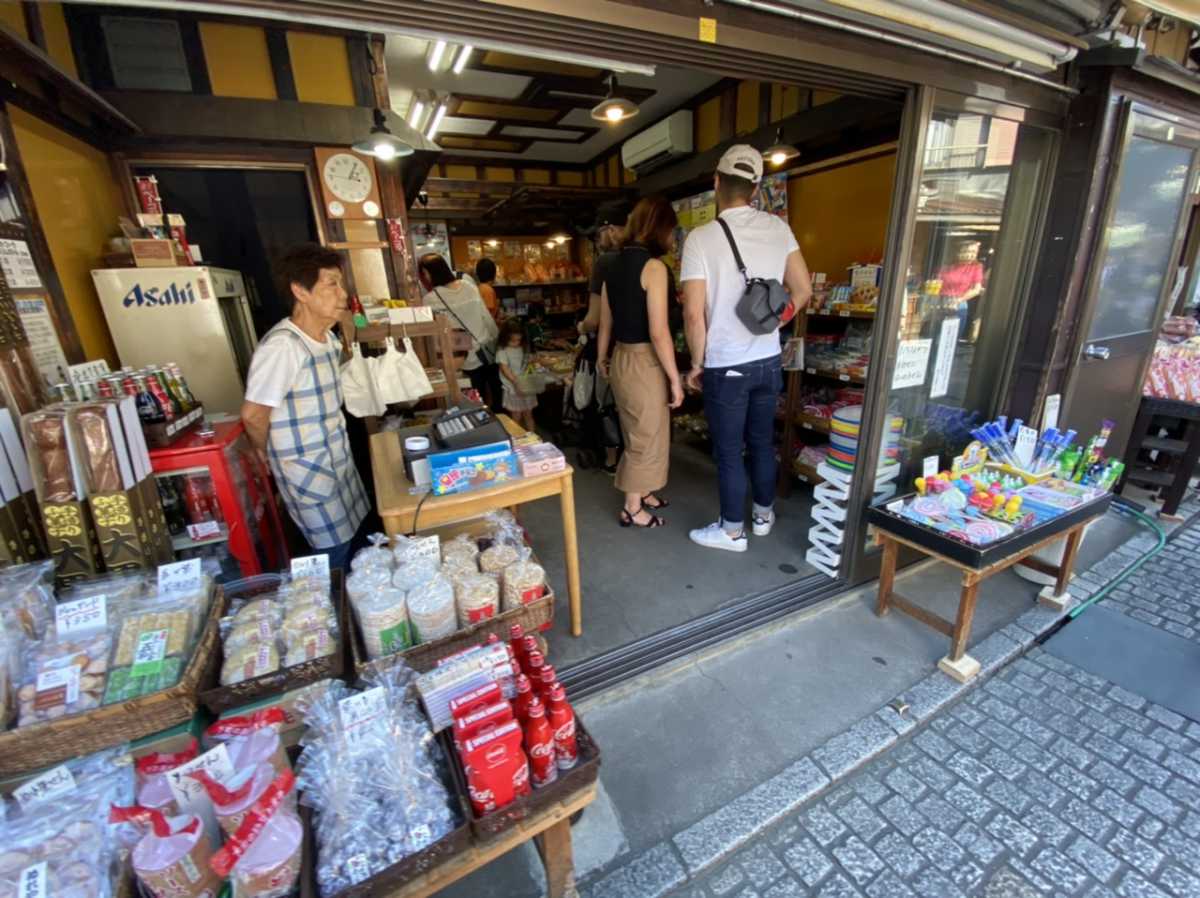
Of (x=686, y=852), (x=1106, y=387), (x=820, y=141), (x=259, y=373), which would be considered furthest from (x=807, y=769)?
(x=820, y=141)

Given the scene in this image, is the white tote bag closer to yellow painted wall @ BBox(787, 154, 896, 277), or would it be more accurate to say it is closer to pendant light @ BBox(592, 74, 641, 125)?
pendant light @ BBox(592, 74, 641, 125)

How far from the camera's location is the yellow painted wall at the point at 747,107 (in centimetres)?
418

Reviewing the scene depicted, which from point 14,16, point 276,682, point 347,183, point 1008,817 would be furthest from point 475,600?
point 14,16

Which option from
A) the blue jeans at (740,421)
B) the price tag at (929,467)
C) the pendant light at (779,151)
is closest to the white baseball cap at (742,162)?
the blue jeans at (740,421)

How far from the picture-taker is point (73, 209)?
225 cm

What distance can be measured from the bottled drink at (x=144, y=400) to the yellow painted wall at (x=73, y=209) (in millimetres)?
689

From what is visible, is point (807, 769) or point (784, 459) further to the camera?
point (784, 459)

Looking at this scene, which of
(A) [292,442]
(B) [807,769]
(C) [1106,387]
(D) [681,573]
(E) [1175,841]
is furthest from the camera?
(C) [1106,387]

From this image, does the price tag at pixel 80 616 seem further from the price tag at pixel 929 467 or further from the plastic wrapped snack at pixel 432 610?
the price tag at pixel 929 467

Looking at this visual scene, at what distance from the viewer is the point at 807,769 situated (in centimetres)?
168

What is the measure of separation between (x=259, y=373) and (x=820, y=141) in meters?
3.95

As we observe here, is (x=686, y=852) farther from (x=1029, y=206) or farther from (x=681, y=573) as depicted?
(x=1029, y=206)

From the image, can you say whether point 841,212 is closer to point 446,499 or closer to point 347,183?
point 347,183

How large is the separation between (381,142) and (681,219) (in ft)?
10.8
